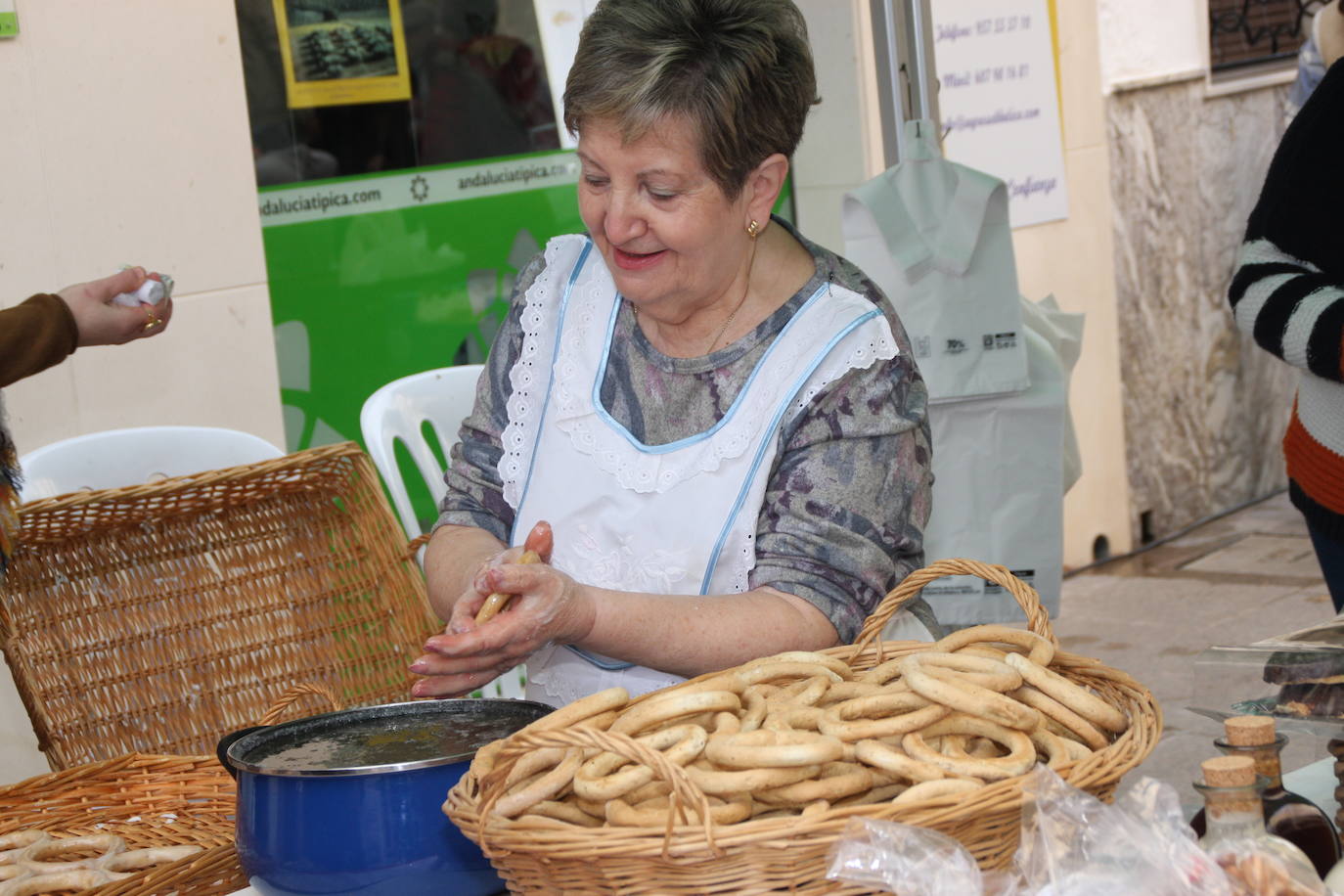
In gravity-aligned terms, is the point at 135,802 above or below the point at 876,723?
below

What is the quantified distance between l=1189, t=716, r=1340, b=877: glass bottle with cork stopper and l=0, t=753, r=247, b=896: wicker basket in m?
0.97

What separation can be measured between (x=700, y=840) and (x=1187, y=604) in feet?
14.3

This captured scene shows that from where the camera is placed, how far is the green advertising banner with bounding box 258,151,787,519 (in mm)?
3514

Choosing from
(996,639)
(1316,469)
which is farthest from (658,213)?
(1316,469)

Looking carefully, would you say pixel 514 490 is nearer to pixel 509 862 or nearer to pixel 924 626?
pixel 924 626

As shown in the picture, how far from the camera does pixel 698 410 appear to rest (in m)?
1.91

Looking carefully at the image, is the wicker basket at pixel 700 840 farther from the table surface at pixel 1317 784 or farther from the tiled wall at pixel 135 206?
the tiled wall at pixel 135 206

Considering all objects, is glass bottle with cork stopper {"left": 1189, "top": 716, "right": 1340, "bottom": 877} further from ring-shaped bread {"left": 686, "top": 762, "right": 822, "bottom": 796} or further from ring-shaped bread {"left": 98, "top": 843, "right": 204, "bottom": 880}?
ring-shaped bread {"left": 98, "top": 843, "right": 204, "bottom": 880}

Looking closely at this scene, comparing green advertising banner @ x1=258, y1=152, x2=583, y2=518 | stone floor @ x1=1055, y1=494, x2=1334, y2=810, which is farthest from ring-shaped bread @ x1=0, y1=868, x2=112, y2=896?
stone floor @ x1=1055, y1=494, x2=1334, y2=810

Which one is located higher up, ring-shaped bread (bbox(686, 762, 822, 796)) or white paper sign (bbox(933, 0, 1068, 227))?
white paper sign (bbox(933, 0, 1068, 227))

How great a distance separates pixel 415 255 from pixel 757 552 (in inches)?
85.2

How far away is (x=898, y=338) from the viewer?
1.90 m

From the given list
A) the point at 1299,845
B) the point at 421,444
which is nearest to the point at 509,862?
the point at 1299,845

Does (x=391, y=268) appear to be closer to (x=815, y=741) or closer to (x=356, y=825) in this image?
(x=356, y=825)
